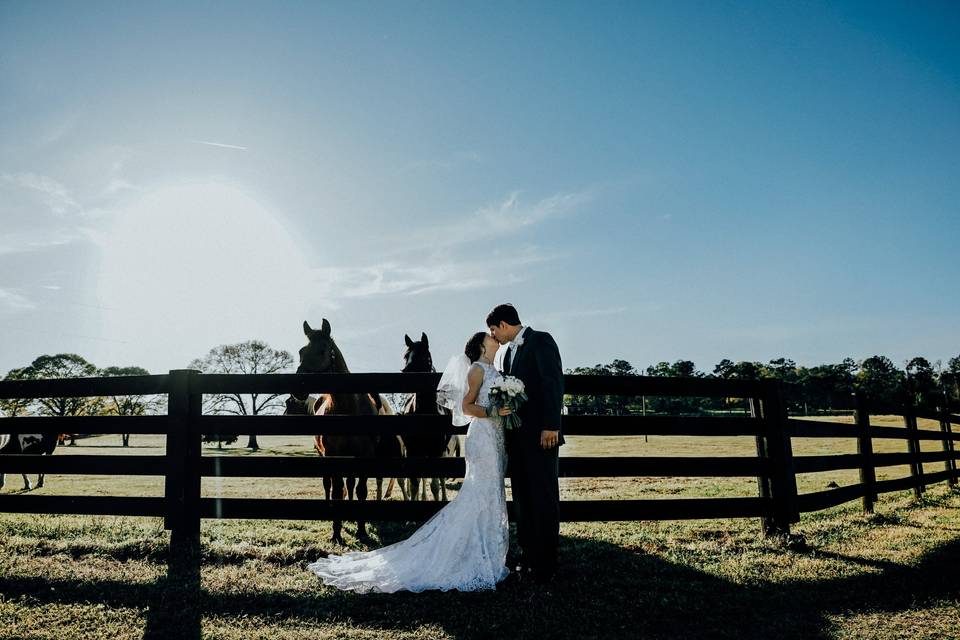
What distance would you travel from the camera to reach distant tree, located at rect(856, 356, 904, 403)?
112 meters

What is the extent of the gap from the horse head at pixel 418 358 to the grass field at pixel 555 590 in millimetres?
2568

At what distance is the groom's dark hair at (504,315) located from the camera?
5281mm

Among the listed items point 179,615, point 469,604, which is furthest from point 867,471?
point 179,615

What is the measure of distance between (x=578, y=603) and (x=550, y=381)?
1859mm

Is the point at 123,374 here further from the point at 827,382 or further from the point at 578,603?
the point at 827,382

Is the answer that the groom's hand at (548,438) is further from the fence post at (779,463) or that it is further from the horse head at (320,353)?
the horse head at (320,353)

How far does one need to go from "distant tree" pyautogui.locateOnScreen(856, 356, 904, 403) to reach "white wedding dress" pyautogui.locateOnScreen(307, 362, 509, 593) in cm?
10825

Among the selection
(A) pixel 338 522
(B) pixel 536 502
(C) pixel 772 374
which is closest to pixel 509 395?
(B) pixel 536 502

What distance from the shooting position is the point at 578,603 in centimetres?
447

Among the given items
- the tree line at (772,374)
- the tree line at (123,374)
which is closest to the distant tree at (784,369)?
the tree line at (772,374)

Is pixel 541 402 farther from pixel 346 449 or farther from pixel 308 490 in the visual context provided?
pixel 308 490

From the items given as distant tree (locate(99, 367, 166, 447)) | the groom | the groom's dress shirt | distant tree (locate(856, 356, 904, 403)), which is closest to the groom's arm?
the groom

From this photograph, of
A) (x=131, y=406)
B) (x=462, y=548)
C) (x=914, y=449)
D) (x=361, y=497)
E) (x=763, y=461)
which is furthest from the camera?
(x=131, y=406)

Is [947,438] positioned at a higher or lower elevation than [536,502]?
lower
